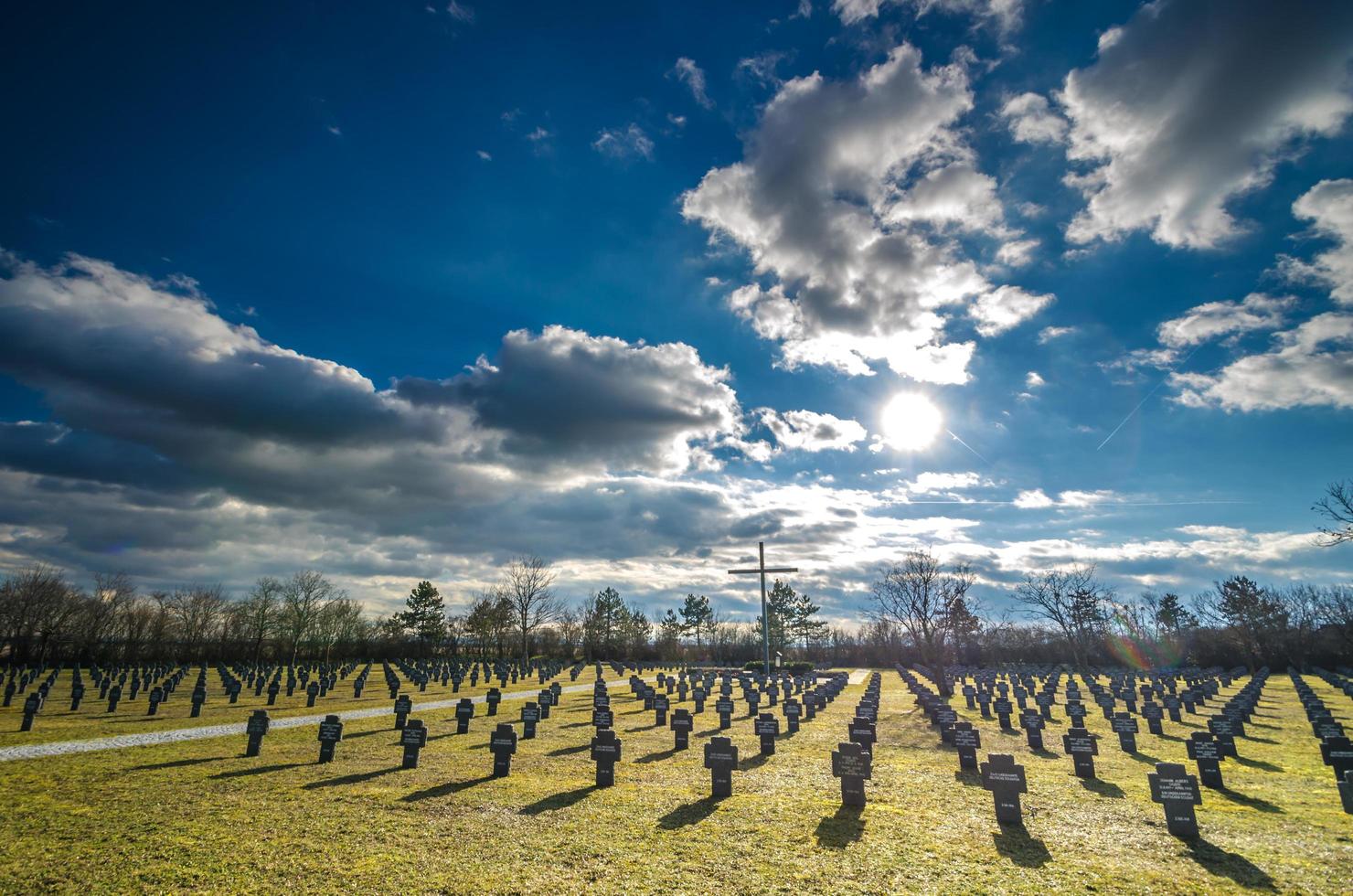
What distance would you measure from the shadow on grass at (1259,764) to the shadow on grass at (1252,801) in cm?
353

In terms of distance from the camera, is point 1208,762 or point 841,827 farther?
point 1208,762

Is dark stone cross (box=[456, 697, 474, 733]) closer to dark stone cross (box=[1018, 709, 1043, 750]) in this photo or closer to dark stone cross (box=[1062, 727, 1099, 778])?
dark stone cross (box=[1062, 727, 1099, 778])

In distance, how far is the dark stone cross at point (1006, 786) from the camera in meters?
8.54

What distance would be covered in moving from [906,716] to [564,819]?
661 inches

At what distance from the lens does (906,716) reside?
2131cm

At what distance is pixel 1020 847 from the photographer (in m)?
7.54

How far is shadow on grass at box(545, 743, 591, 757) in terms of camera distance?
45.2 ft

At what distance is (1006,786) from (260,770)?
1323 centimetres

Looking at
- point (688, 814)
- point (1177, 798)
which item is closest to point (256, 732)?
point (688, 814)

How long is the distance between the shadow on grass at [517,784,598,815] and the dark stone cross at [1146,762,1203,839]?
8.52 metres

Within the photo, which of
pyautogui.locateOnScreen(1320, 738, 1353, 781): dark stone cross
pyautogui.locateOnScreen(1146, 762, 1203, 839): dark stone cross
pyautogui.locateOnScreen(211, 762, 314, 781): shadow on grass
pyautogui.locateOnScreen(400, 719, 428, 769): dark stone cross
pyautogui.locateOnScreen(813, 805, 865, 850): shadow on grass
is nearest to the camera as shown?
pyautogui.locateOnScreen(813, 805, 865, 850): shadow on grass

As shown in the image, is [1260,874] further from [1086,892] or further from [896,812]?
[896,812]

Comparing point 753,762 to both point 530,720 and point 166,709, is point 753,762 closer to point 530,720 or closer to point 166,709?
point 530,720

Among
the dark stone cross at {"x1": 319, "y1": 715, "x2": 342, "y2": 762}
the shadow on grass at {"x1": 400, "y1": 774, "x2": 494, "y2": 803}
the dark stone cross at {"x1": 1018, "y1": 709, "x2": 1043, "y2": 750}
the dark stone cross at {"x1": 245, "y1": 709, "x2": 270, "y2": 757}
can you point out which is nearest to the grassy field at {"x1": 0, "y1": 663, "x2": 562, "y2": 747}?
the dark stone cross at {"x1": 245, "y1": 709, "x2": 270, "y2": 757}
